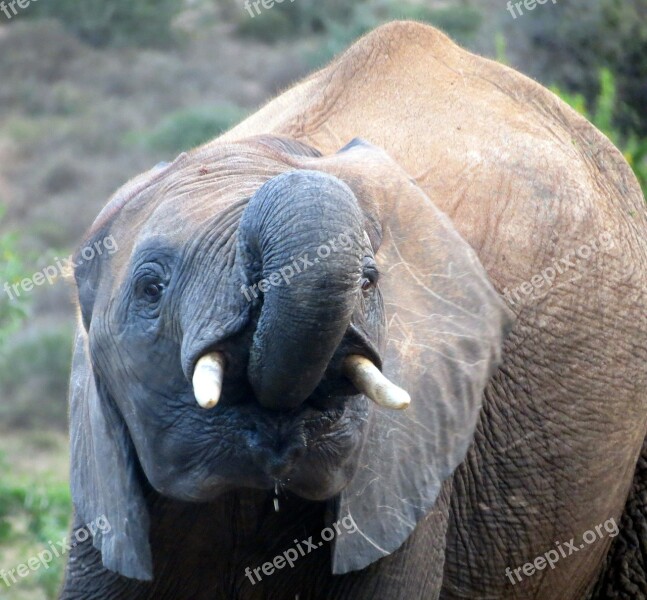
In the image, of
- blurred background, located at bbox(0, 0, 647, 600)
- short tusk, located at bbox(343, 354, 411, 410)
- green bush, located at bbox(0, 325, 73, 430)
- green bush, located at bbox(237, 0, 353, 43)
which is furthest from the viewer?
green bush, located at bbox(237, 0, 353, 43)

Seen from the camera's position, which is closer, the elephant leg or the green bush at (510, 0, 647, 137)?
the elephant leg

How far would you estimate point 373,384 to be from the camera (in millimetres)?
2799

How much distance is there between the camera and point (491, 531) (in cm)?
426

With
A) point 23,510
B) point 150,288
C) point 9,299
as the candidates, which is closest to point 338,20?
point 23,510

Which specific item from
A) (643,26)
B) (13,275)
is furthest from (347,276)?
(643,26)

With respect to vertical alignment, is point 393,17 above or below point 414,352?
below

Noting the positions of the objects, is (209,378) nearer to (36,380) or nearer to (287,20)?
(36,380)

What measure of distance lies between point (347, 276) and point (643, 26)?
30.5 feet

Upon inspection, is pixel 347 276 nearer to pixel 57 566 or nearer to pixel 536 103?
pixel 536 103

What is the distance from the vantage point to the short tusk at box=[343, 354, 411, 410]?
2.75 meters

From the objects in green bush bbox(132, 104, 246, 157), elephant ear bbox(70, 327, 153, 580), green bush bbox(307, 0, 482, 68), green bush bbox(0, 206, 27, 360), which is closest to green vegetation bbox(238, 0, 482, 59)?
green bush bbox(307, 0, 482, 68)

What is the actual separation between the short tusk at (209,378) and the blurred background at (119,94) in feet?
13.8

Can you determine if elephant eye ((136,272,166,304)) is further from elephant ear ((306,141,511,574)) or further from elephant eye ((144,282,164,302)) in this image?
elephant ear ((306,141,511,574))

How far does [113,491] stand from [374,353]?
870 millimetres
